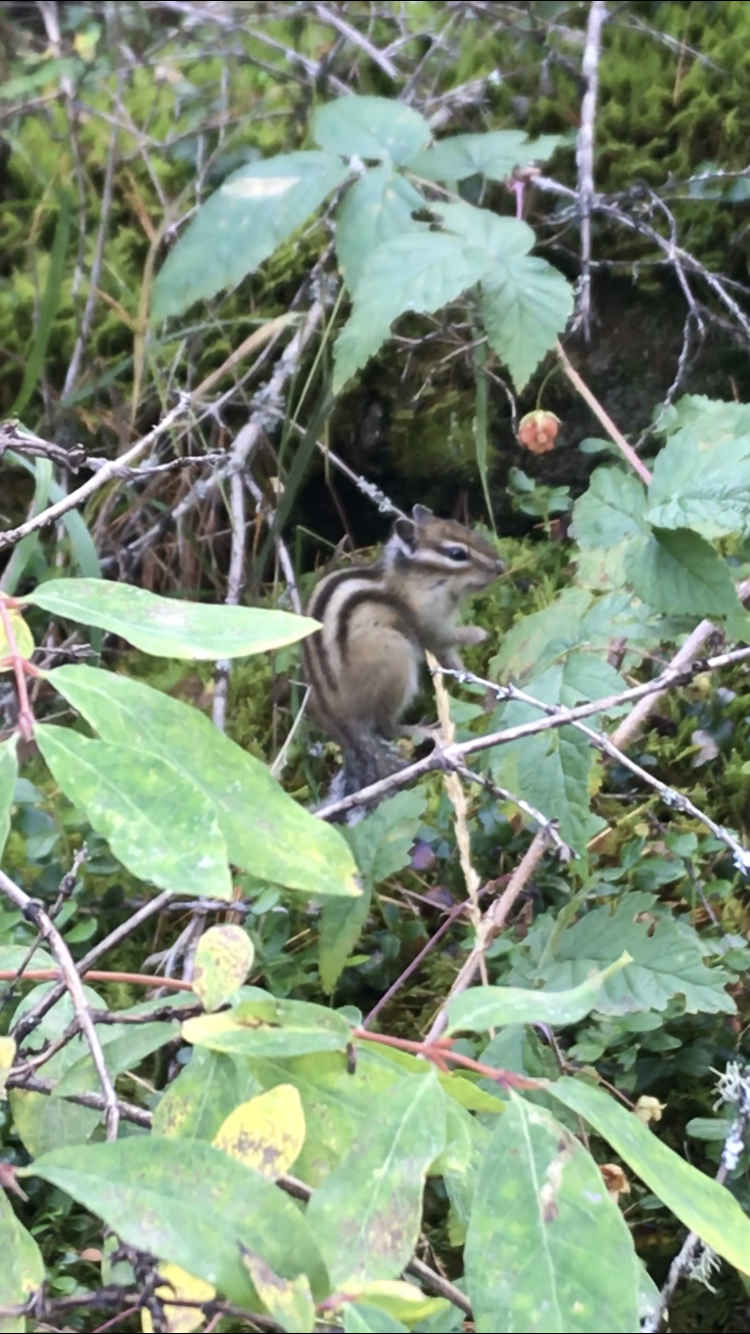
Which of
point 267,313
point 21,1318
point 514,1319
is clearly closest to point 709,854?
point 514,1319

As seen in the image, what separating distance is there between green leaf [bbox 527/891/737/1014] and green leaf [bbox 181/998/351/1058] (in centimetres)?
56

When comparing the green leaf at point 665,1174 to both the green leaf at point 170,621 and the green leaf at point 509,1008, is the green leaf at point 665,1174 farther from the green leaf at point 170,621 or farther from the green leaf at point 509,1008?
the green leaf at point 170,621

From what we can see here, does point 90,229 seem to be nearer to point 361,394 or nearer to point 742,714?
point 361,394

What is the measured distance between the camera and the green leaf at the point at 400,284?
5.05 feet

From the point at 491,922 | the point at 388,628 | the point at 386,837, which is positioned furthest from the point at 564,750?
the point at 388,628

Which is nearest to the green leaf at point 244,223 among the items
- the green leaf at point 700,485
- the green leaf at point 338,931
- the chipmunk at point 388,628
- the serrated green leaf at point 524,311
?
the serrated green leaf at point 524,311

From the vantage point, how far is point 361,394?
260 cm

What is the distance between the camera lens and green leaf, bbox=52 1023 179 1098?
0.83m

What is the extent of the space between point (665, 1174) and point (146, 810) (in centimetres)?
40

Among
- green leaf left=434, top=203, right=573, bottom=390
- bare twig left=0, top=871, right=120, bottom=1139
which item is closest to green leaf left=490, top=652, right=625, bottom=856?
green leaf left=434, top=203, right=573, bottom=390

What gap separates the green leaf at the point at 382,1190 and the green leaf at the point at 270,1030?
5 cm

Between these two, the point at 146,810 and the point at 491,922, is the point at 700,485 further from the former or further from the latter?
the point at 146,810

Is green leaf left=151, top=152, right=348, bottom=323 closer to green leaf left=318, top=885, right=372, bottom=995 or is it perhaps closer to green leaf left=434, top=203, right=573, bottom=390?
green leaf left=434, top=203, right=573, bottom=390

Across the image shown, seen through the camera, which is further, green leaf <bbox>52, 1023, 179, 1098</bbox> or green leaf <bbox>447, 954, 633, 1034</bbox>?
green leaf <bbox>52, 1023, 179, 1098</bbox>
